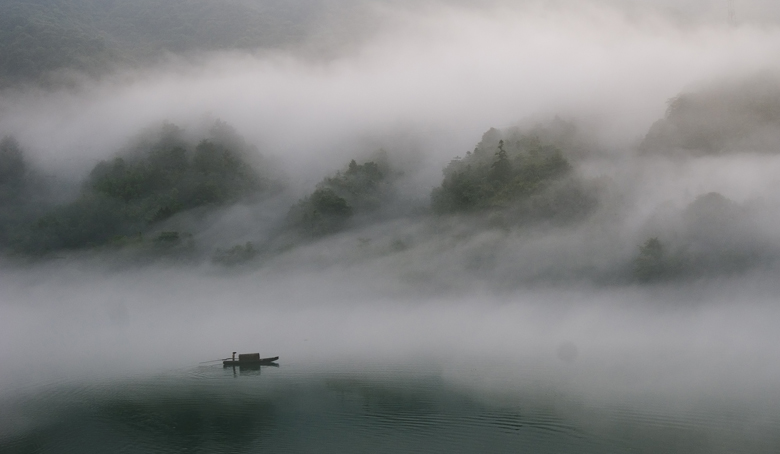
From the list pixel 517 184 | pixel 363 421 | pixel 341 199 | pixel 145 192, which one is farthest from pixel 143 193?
pixel 363 421

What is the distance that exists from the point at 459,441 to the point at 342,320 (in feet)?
146

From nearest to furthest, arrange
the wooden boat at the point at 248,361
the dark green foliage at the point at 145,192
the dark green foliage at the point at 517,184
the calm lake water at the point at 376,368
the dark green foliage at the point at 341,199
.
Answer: the calm lake water at the point at 376,368 < the wooden boat at the point at 248,361 < the dark green foliage at the point at 517,184 < the dark green foliage at the point at 341,199 < the dark green foliage at the point at 145,192

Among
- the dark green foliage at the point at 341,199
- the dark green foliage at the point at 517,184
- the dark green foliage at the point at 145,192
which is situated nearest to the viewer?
the dark green foliage at the point at 517,184

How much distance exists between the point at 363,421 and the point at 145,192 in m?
63.9

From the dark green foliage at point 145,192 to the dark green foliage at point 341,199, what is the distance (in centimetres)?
1125

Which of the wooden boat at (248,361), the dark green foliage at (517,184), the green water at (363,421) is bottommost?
the green water at (363,421)

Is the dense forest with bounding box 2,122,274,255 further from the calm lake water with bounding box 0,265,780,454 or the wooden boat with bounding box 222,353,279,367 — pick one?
the wooden boat with bounding box 222,353,279,367

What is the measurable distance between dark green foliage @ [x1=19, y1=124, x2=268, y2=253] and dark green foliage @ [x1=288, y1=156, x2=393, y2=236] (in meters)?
11.2

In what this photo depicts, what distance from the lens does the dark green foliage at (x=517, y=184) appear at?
70062mm

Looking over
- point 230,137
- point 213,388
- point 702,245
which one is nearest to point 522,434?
point 213,388

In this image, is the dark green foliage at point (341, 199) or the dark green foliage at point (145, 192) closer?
the dark green foliage at point (341, 199)

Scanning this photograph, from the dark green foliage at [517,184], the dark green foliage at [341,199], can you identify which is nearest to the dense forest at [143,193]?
the dark green foliage at [341,199]

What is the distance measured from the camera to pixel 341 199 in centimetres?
8000

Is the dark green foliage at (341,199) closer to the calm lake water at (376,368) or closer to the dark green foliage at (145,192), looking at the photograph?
the calm lake water at (376,368)
